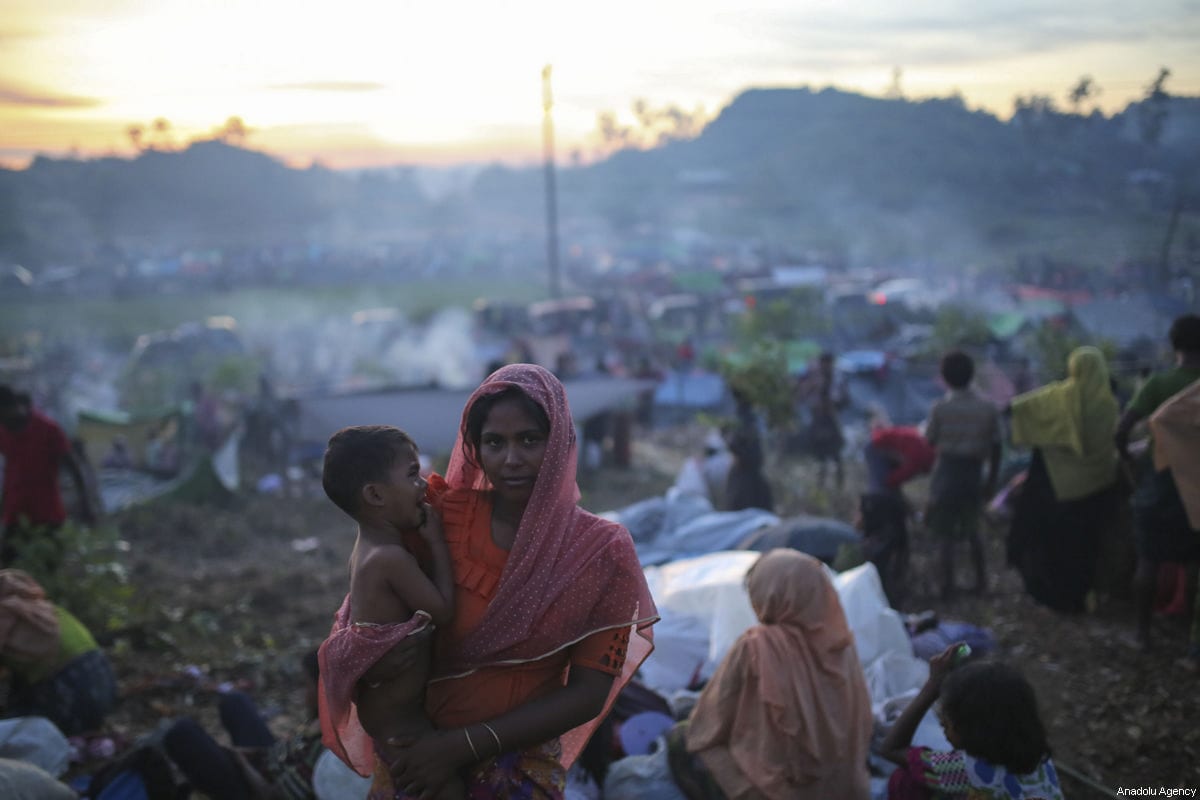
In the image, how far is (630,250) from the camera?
4569 cm

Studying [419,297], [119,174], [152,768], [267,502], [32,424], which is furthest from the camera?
[119,174]

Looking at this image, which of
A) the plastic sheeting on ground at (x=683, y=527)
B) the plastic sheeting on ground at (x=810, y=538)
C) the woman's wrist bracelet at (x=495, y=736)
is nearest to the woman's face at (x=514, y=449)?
the woman's wrist bracelet at (x=495, y=736)

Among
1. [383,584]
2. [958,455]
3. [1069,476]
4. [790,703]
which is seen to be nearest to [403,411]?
[958,455]

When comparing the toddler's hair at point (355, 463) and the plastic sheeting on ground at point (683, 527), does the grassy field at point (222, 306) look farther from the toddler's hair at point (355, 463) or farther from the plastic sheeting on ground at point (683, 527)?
the toddler's hair at point (355, 463)

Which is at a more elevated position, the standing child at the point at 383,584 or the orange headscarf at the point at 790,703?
the standing child at the point at 383,584

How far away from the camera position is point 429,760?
1.63 m

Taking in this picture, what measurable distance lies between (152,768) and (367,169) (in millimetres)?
75896

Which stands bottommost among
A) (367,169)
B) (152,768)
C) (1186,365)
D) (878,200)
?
(152,768)

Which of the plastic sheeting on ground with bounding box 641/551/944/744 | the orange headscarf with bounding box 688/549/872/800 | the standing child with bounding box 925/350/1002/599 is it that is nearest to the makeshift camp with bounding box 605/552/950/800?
the plastic sheeting on ground with bounding box 641/551/944/744

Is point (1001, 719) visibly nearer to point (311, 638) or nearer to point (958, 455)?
point (958, 455)

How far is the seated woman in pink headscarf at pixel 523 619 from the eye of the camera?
5.49 ft

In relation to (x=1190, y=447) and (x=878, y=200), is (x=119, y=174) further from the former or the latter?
(x=1190, y=447)

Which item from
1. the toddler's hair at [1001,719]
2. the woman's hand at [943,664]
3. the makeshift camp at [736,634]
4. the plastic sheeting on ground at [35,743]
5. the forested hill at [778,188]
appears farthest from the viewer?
the forested hill at [778,188]

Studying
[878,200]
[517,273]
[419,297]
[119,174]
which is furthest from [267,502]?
[878,200]
